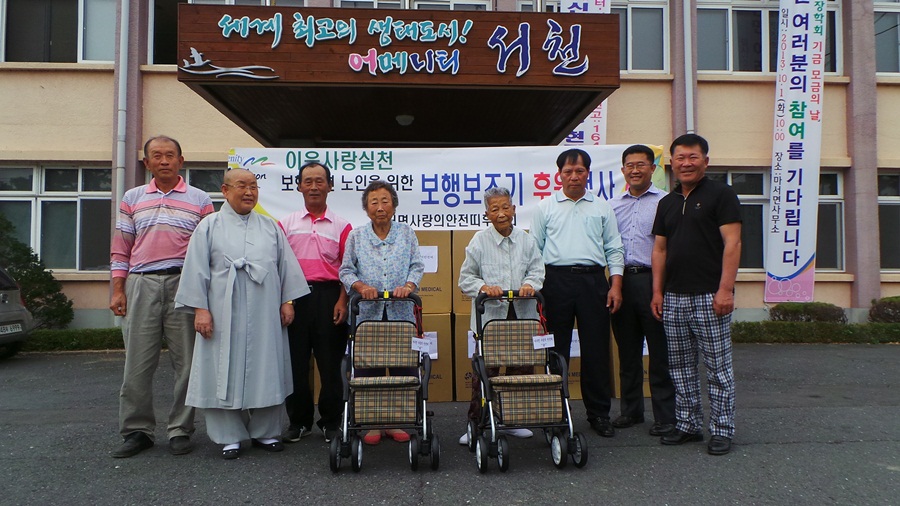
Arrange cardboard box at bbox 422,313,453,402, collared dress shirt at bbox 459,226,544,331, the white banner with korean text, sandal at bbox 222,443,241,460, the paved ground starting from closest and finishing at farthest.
A: 1. the paved ground
2. sandal at bbox 222,443,241,460
3. collared dress shirt at bbox 459,226,544,331
4. cardboard box at bbox 422,313,453,402
5. the white banner with korean text

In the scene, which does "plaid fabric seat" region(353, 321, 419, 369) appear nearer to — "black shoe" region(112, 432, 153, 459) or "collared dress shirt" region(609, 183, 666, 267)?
"black shoe" region(112, 432, 153, 459)

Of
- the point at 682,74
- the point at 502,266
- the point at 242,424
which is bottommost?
the point at 242,424

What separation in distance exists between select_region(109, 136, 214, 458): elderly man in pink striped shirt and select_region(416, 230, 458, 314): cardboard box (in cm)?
217

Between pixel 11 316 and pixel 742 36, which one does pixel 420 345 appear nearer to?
pixel 11 316

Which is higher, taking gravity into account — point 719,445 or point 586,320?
point 586,320

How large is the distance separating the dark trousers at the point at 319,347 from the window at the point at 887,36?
1195cm

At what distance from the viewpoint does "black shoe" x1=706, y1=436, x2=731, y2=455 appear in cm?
391

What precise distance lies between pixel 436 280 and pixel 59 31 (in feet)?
30.7

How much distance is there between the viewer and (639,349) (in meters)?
4.68

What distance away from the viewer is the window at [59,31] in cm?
1082

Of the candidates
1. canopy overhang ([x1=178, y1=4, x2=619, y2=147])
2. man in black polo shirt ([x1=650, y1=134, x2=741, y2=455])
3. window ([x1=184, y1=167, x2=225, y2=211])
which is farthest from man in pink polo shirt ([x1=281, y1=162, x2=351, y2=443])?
window ([x1=184, y1=167, x2=225, y2=211])

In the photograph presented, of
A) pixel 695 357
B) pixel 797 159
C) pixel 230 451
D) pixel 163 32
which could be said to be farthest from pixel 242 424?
pixel 797 159

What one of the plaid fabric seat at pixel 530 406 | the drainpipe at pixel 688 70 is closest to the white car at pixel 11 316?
the plaid fabric seat at pixel 530 406

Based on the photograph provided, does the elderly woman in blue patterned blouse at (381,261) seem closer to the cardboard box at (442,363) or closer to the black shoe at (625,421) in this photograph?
the cardboard box at (442,363)
